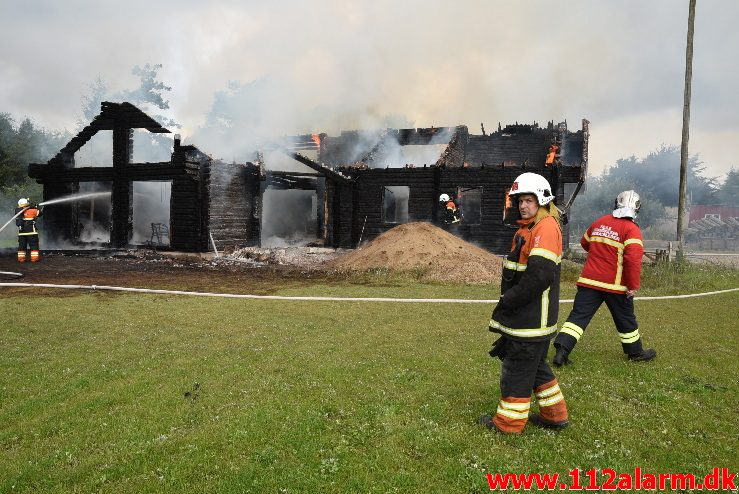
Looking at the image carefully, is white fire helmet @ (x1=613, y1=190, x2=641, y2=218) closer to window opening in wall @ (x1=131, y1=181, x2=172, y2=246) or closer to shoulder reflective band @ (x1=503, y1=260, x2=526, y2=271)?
shoulder reflective band @ (x1=503, y1=260, x2=526, y2=271)

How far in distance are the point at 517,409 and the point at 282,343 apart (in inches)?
135

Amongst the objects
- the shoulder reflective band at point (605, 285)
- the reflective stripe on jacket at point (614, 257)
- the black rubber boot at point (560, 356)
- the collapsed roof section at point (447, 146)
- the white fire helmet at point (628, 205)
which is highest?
the collapsed roof section at point (447, 146)

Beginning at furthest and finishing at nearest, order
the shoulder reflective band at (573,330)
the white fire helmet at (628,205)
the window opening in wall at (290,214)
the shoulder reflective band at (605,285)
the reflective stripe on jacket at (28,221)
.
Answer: the window opening in wall at (290,214)
the reflective stripe on jacket at (28,221)
the white fire helmet at (628,205)
the shoulder reflective band at (605,285)
the shoulder reflective band at (573,330)

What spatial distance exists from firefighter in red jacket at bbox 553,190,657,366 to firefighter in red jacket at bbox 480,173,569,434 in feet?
6.04

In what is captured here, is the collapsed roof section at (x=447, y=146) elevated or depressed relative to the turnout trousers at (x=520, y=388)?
elevated

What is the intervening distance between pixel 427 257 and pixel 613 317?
9.34 meters

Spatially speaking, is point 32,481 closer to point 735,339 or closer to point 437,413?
point 437,413

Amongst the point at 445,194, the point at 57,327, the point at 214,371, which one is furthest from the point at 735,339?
the point at 445,194

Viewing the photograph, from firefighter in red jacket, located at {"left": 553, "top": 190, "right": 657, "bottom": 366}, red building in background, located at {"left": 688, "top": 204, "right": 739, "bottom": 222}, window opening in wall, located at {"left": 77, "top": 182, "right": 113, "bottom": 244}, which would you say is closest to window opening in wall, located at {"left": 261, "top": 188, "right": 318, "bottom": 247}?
window opening in wall, located at {"left": 77, "top": 182, "right": 113, "bottom": 244}

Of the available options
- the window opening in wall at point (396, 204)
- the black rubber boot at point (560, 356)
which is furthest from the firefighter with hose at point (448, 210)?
the black rubber boot at point (560, 356)

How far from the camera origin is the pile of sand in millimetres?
13656

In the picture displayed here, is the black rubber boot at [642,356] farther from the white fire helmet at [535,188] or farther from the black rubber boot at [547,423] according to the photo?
the white fire helmet at [535,188]

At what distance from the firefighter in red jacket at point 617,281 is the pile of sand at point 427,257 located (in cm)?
756

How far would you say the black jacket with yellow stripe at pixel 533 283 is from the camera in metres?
3.37
